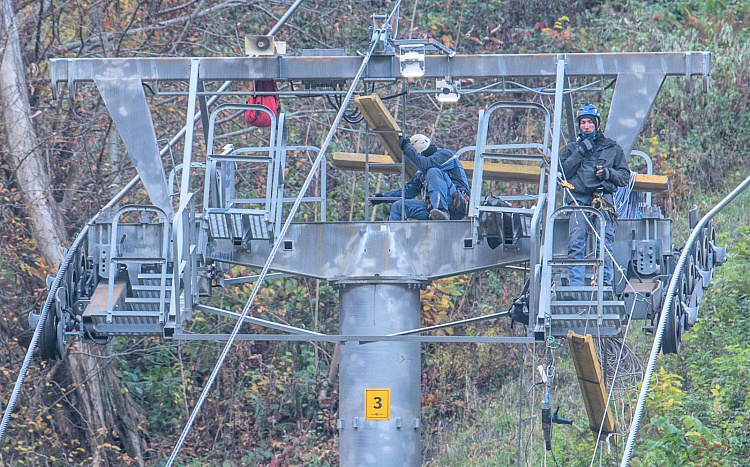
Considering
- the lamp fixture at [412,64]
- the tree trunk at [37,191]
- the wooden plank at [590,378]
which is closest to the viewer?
the wooden plank at [590,378]

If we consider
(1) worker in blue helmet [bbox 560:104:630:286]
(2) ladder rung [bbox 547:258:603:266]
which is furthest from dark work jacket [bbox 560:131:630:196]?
(2) ladder rung [bbox 547:258:603:266]

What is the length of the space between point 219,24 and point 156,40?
1600mm

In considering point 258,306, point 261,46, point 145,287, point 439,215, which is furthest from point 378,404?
point 258,306

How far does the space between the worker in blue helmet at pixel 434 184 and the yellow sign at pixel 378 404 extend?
2030 millimetres

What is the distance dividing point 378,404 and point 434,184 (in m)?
2.59

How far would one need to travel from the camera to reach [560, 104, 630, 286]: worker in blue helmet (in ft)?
42.0

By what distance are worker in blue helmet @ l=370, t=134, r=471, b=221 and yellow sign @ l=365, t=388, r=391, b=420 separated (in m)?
2.03

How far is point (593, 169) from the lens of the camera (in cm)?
1309

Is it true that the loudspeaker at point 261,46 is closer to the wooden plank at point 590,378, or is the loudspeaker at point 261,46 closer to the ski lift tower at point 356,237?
the ski lift tower at point 356,237

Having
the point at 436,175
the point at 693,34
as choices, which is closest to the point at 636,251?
the point at 436,175

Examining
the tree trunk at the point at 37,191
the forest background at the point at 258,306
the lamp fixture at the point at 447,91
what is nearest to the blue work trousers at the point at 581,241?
the lamp fixture at the point at 447,91

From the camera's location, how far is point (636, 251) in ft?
42.4

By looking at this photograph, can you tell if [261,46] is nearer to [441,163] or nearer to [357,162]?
[441,163]

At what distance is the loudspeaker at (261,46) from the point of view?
14.0m
